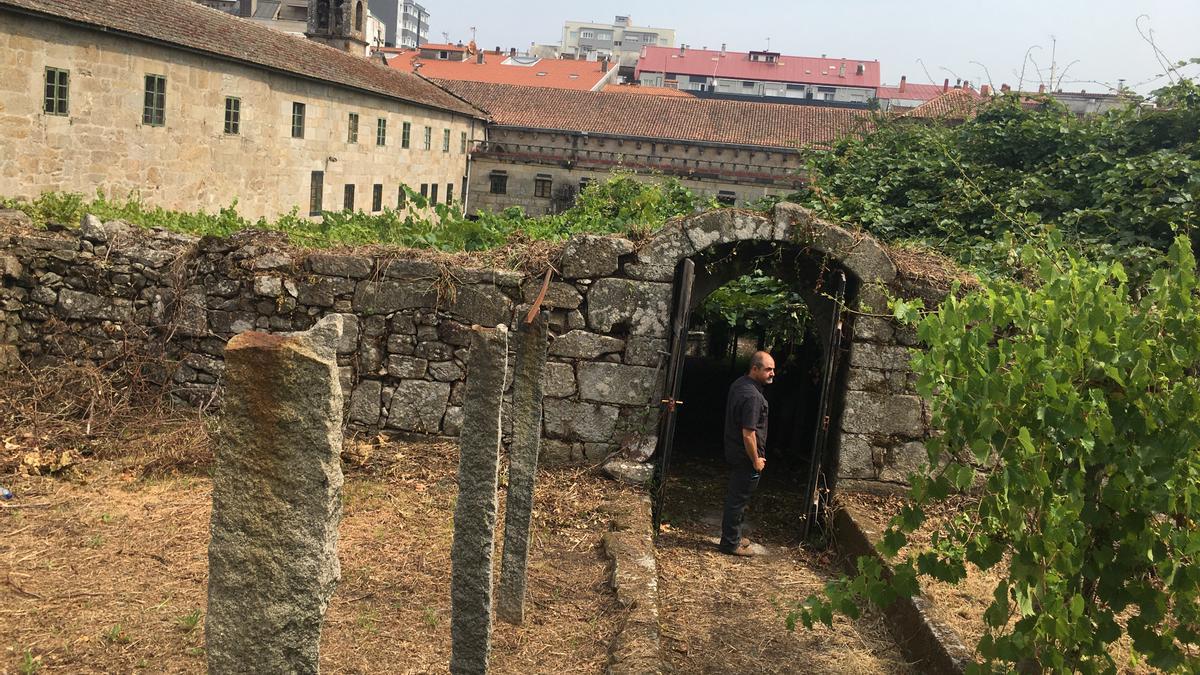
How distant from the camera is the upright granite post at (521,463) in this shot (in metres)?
5.20

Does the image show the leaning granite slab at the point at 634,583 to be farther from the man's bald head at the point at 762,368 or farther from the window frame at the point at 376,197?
the window frame at the point at 376,197

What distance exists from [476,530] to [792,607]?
10.1ft

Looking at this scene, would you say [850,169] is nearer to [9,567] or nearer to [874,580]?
[874,580]

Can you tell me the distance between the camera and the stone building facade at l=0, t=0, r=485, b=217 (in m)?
16.8

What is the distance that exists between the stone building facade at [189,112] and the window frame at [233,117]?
3 cm

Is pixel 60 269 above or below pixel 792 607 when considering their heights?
above

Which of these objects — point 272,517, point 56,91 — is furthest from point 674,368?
point 56,91

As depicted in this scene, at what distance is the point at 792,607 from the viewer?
21.4ft

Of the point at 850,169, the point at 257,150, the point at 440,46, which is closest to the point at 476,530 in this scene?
the point at 850,169

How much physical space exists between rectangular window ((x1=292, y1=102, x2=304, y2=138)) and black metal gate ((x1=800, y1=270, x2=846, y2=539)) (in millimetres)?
20873

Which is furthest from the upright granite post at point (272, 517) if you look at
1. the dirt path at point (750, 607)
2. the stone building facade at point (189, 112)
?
the stone building facade at point (189, 112)

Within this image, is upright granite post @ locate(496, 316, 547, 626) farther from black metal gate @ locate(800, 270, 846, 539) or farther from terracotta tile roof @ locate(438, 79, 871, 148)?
terracotta tile roof @ locate(438, 79, 871, 148)

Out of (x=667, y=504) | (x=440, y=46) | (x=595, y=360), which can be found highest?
(x=440, y=46)

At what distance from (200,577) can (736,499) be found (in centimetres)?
374
